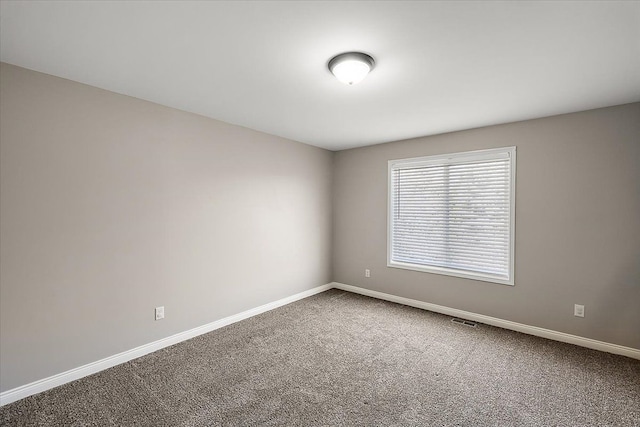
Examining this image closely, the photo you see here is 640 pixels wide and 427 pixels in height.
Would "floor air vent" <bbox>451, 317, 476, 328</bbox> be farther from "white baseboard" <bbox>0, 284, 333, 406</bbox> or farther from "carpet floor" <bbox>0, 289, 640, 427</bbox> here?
"white baseboard" <bbox>0, 284, 333, 406</bbox>

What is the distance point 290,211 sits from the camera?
4.28 meters

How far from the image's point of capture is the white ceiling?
153 centimetres

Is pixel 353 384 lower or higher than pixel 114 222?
lower

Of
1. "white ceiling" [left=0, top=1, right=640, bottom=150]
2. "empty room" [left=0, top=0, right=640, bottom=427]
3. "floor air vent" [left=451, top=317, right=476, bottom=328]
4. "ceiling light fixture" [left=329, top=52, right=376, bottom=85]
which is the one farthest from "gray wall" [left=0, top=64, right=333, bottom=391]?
"floor air vent" [left=451, top=317, right=476, bottom=328]

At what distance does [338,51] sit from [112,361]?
315 cm

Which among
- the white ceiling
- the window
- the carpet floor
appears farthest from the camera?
the window

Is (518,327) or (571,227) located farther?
(518,327)

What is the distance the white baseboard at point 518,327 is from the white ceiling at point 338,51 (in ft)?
7.74

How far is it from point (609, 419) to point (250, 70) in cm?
352

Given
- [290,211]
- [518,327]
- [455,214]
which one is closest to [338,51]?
[290,211]

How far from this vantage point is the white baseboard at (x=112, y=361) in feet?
6.82

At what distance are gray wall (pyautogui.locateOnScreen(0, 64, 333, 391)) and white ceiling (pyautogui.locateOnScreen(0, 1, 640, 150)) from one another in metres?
0.30

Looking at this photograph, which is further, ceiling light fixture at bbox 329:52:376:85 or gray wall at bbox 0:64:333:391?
gray wall at bbox 0:64:333:391

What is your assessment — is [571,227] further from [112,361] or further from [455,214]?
[112,361]
